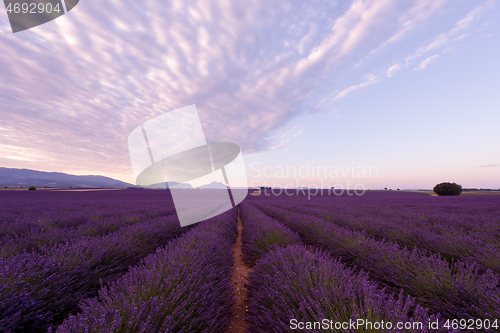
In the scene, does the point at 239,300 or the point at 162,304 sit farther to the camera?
the point at 239,300

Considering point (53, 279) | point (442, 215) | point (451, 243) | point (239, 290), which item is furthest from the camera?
point (442, 215)

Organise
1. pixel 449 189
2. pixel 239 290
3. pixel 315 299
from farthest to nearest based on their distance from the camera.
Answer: pixel 449 189 < pixel 239 290 < pixel 315 299

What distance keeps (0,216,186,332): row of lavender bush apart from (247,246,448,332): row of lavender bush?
174 centimetres

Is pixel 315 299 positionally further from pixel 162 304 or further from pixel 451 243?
pixel 451 243

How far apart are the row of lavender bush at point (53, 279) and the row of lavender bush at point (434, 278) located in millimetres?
3474

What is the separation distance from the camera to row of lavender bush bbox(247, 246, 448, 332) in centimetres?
128

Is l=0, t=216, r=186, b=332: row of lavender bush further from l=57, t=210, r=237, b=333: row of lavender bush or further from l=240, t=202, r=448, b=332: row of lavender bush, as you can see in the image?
l=240, t=202, r=448, b=332: row of lavender bush

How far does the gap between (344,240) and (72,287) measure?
4308 millimetres

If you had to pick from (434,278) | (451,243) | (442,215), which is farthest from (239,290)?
(442,215)

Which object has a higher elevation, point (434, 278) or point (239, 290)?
point (434, 278)

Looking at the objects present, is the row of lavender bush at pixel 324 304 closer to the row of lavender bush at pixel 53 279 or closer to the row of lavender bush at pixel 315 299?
the row of lavender bush at pixel 315 299

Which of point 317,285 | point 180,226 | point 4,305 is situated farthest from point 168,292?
point 180,226

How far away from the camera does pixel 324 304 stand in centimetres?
149

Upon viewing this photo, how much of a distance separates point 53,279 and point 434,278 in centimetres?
424
